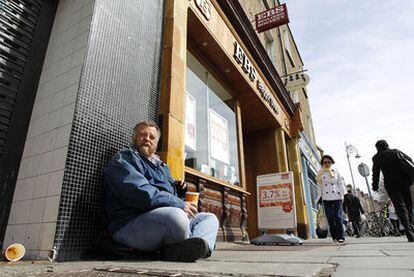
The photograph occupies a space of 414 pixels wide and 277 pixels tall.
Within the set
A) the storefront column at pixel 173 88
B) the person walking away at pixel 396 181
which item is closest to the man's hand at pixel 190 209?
the storefront column at pixel 173 88

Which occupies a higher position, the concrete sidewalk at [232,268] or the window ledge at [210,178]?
the window ledge at [210,178]

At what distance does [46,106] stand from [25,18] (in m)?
1.01

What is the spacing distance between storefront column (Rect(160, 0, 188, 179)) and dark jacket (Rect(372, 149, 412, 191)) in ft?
11.3

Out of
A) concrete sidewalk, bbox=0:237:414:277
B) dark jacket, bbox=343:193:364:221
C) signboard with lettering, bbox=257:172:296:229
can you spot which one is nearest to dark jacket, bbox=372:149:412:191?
signboard with lettering, bbox=257:172:296:229

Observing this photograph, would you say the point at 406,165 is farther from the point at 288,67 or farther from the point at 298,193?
the point at 288,67

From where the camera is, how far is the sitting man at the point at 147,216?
2.01 meters

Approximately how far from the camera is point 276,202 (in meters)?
6.80

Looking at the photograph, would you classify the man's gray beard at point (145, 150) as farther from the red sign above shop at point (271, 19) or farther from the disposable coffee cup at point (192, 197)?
the red sign above shop at point (271, 19)

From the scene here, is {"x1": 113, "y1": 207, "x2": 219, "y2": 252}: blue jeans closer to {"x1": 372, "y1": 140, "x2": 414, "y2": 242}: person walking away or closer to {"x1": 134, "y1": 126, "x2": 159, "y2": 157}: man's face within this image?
{"x1": 134, "y1": 126, "x2": 159, "y2": 157}: man's face

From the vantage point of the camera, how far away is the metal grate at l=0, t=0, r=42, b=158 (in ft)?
8.76

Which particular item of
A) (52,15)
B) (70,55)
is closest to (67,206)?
(70,55)

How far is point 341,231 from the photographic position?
571 cm

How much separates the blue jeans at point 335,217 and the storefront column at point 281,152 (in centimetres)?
322

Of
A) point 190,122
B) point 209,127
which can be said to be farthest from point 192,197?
point 209,127
